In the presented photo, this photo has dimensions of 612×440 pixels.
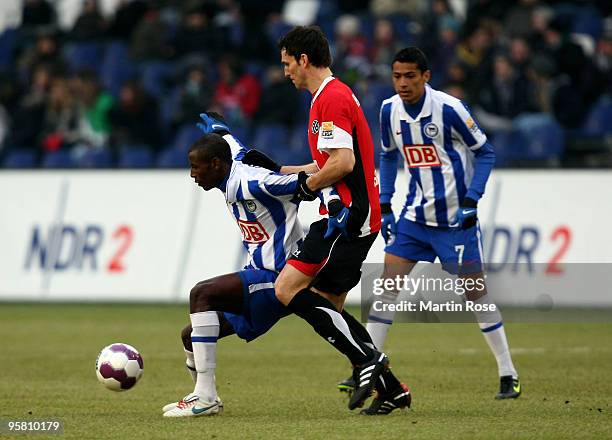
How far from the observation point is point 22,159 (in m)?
19.9

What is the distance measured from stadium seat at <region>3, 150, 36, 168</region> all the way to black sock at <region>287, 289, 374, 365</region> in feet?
42.5

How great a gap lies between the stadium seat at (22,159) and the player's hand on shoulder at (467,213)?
12.1 meters

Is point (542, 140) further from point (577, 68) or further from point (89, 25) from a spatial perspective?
point (89, 25)

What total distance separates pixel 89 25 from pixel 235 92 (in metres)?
4.50

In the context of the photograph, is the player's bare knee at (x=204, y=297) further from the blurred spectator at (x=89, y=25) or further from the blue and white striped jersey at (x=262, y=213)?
the blurred spectator at (x=89, y=25)

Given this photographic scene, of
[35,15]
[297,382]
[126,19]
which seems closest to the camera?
[297,382]

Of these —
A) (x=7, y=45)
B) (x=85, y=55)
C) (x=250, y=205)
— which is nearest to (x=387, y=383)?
(x=250, y=205)

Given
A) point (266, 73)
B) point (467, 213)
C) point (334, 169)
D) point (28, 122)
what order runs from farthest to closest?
point (28, 122), point (266, 73), point (467, 213), point (334, 169)

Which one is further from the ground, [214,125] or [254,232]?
[214,125]

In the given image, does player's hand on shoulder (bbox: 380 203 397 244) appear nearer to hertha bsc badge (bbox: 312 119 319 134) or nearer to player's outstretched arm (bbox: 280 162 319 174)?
player's outstretched arm (bbox: 280 162 319 174)

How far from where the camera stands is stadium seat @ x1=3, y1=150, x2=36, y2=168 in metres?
19.8

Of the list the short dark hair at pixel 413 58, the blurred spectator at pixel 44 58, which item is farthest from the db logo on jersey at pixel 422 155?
the blurred spectator at pixel 44 58

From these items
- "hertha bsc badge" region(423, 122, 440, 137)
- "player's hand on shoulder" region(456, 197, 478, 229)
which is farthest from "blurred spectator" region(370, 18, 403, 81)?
"player's hand on shoulder" region(456, 197, 478, 229)

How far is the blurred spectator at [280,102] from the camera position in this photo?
62.6 feet
